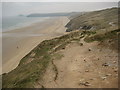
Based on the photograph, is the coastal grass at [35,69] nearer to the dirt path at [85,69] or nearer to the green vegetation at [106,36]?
the green vegetation at [106,36]

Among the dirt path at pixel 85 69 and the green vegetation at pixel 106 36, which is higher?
the green vegetation at pixel 106 36

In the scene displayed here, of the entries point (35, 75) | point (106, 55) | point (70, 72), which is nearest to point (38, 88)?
point (35, 75)

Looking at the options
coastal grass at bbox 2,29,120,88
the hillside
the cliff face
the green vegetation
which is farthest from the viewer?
the cliff face

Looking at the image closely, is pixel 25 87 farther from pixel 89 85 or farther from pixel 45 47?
pixel 45 47

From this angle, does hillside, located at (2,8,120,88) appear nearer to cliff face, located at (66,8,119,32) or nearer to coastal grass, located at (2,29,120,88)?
coastal grass, located at (2,29,120,88)

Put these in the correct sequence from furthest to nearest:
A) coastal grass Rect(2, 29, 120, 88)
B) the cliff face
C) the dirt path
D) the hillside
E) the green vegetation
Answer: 1. the cliff face
2. the green vegetation
3. coastal grass Rect(2, 29, 120, 88)
4. the hillside
5. the dirt path

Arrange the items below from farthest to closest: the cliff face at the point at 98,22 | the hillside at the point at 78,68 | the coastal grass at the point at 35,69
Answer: the cliff face at the point at 98,22 → the coastal grass at the point at 35,69 → the hillside at the point at 78,68

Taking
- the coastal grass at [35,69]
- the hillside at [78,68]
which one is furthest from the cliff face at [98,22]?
the hillside at [78,68]

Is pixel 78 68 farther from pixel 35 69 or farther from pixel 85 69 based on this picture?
pixel 35 69

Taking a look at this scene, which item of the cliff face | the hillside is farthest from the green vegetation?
the cliff face
